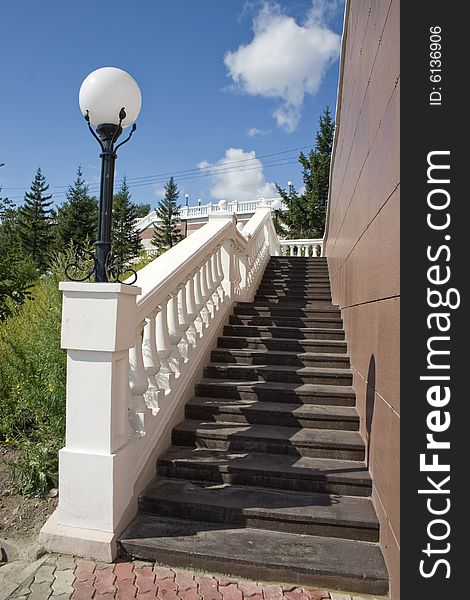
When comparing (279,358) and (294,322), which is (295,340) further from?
(294,322)

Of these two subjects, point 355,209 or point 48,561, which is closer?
point 48,561

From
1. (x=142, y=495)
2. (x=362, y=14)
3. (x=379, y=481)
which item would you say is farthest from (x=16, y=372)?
(x=362, y=14)

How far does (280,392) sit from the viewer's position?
3.55 metres

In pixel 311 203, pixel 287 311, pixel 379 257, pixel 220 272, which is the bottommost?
pixel 287 311

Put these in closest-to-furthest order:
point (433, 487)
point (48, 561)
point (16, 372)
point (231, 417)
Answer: point (433, 487)
point (48, 561)
point (231, 417)
point (16, 372)

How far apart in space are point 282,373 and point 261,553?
1818 millimetres

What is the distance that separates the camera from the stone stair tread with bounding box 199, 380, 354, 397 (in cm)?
350

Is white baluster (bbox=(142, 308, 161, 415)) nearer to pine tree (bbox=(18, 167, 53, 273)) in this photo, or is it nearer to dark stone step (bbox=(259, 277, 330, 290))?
dark stone step (bbox=(259, 277, 330, 290))

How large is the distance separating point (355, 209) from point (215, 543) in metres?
2.86

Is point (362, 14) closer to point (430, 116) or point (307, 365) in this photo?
point (430, 116)

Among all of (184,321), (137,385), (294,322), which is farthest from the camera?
(294,322)

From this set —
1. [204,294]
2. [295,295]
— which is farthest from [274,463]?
[295,295]

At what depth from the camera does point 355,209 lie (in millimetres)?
3711

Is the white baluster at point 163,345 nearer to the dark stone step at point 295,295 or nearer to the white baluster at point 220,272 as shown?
the white baluster at point 220,272
